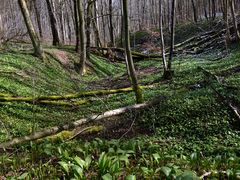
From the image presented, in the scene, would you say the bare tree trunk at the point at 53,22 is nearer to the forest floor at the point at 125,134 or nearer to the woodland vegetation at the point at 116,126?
the woodland vegetation at the point at 116,126

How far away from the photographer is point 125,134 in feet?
34.2

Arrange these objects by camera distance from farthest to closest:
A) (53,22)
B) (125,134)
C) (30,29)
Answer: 1. (53,22)
2. (30,29)
3. (125,134)

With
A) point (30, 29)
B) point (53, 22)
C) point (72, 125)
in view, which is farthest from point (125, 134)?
point (53, 22)

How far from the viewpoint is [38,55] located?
875 inches

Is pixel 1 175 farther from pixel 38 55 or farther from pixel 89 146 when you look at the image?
pixel 38 55

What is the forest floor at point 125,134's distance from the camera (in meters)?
6.05

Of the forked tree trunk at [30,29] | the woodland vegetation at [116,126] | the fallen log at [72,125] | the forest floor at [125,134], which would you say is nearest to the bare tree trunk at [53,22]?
the woodland vegetation at [116,126]

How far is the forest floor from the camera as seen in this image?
6.05 metres

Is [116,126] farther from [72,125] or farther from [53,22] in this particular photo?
[53,22]

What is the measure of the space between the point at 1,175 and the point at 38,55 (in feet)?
53.9

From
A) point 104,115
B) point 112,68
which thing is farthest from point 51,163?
point 112,68

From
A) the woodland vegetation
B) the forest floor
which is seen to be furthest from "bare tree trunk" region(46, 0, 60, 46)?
the forest floor

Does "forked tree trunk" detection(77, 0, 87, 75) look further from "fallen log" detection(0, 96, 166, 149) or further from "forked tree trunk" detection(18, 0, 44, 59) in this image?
"fallen log" detection(0, 96, 166, 149)

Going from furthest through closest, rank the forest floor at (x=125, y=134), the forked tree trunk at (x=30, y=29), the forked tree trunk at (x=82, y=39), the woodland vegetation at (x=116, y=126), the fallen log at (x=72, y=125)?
the forked tree trunk at (x=82, y=39) → the forked tree trunk at (x=30, y=29) → the fallen log at (x=72, y=125) → the woodland vegetation at (x=116, y=126) → the forest floor at (x=125, y=134)
